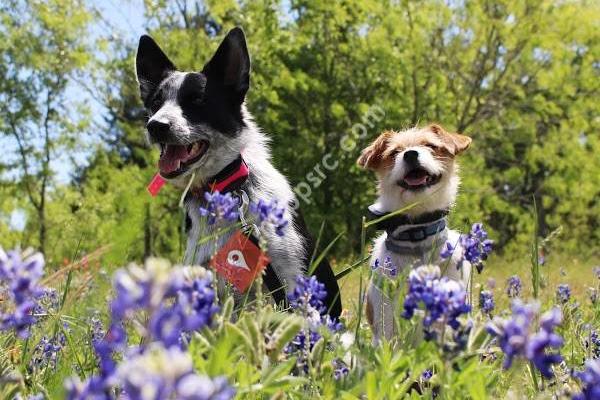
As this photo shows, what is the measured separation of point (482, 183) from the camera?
2420 centimetres

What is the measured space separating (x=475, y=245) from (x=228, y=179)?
7.15ft

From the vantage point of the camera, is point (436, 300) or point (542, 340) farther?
point (436, 300)

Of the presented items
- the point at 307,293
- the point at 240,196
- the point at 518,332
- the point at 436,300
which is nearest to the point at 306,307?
the point at 307,293

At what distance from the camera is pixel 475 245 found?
7.18ft

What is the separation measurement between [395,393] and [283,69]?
17.5 m

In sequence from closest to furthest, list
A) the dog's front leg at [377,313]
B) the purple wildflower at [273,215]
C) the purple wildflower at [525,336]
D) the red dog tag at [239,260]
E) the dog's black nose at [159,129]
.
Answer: the purple wildflower at [525,336], the purple wildflower at [273,215], the red dog tag at [239,260], the dog's front leg at [377,313], the dog's black nose at [159,129]

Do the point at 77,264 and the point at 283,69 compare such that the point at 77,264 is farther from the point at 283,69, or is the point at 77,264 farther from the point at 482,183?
the point at 482,183

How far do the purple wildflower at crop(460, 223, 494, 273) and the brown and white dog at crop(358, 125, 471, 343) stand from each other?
150cm

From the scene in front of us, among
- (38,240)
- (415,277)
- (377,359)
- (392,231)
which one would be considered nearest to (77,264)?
(377,359)

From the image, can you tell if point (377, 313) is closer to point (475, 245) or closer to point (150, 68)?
point (475, 245)

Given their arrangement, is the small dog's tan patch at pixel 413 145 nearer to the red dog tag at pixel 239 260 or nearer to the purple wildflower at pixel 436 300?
the red dog tag at pixel 239 260

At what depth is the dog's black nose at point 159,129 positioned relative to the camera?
4344mm

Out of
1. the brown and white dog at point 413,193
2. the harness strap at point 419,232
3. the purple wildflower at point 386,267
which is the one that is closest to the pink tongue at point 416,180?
the brown and white dog at point 413,193

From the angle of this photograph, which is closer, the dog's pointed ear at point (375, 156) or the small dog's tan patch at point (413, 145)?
the small dog's tan patch at point (413, 145)
